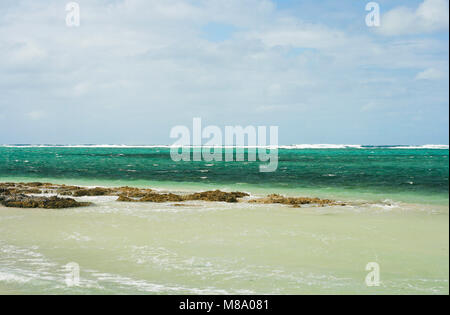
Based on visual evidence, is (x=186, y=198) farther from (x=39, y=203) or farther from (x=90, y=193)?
(x=39, y=203)

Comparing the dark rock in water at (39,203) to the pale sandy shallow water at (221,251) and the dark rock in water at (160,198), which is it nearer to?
the pale sandy shallow water at (221,251)

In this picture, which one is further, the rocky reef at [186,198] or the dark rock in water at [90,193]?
the dark rock in water at [90,193]

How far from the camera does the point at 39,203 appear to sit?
78.3 feet

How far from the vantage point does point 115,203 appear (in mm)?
26188

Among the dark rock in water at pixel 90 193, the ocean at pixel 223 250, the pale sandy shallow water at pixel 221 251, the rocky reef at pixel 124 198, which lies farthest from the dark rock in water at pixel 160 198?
the pale sandy shallow water at pixel 221 251

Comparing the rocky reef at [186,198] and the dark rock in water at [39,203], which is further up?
the dark rock in water at [39,203]

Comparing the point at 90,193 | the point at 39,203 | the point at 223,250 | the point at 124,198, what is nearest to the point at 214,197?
the point at 124,198

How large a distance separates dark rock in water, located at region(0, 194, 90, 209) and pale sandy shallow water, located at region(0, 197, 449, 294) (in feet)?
5.01

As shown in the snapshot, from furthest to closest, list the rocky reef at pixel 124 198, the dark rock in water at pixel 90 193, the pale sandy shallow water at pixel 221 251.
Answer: the dark rock in water at pixel 90 193 < the rocky reef at pixel 124 198 < the pale sandy shallow water at pixel 221 251

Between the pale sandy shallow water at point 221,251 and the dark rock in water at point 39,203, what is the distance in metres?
1.53

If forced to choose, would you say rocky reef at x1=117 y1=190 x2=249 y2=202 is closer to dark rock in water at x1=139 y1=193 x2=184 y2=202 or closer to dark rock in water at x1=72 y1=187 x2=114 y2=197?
dark rock in water at x1=139 y1=193 x2=184 y2=202

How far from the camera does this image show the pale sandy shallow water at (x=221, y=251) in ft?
32.1
